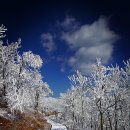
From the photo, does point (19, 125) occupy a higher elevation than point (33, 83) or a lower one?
lower

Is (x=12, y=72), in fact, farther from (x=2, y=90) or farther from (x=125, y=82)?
(x=125, y=82)

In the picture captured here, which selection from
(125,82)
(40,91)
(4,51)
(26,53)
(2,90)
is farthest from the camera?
(40,91)

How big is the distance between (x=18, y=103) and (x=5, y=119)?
8.19 metres

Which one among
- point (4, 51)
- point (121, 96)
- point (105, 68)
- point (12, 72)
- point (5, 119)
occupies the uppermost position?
point (4, 51)

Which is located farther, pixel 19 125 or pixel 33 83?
pixel 33 83

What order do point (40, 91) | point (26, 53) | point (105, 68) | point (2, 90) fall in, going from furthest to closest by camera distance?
point (40, 91) → point (2, 90) → point (26, 53) → point (105, 68)

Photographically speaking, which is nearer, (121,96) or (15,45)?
(121,96)

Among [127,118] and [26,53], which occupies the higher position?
[26,53]

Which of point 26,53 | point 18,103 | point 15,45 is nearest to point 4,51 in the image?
point 15,45

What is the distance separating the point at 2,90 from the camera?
57.8m

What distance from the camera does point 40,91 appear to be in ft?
288

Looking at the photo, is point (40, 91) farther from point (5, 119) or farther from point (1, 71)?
point (5, 119)

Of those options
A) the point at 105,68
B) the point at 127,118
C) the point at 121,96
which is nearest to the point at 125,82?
the point at 121,96

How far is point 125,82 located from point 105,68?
549cm
